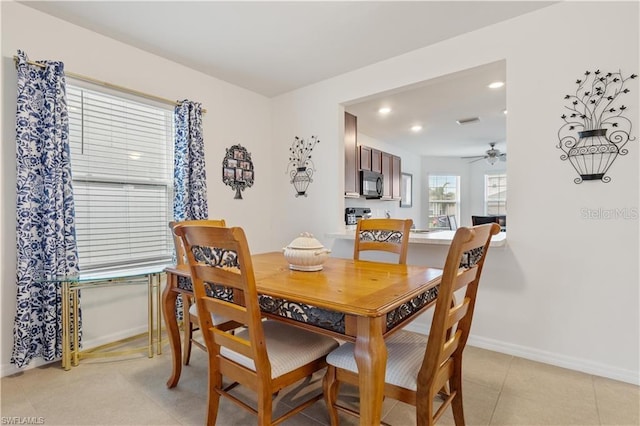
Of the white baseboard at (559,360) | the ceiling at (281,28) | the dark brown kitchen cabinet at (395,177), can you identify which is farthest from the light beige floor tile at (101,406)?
the dark brown kitchen cabinet at (395,177)

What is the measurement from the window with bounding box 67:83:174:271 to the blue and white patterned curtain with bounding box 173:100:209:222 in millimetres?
163

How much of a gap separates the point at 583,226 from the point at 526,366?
1038 mm

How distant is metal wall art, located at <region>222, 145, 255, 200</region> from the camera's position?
360 cm

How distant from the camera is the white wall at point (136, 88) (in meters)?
2.21

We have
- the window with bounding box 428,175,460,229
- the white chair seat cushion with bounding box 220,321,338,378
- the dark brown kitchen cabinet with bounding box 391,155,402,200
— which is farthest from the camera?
the window with bounding box 428,175,460,229

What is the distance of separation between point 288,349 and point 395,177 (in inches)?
196

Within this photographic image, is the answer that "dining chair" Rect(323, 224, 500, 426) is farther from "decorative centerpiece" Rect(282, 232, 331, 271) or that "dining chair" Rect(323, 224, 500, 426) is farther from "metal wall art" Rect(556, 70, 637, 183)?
"metal wall art" Rect(556, 70, 637, 183)

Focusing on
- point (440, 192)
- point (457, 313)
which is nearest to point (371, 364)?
point (457, 313)

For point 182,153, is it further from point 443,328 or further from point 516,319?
point 516,319

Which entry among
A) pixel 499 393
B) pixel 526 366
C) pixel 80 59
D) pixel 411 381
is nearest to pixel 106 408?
pixel 411 381

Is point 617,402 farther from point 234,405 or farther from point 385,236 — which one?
point 234,405

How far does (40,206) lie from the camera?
2248 mm

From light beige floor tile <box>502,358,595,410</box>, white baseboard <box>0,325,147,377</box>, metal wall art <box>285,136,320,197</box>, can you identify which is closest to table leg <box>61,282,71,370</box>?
white baseboard <box>0,325,147,377</box>

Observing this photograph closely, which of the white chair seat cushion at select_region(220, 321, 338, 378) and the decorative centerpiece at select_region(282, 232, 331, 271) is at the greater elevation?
the decorative centerpiece at select_region(282, 232, 331, 271)
